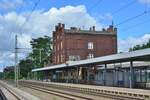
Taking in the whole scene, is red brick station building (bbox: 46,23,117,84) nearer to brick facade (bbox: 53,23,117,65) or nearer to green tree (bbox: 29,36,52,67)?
brick facade (bbox: 53,23,117,65)

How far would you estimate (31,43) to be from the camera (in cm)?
15038

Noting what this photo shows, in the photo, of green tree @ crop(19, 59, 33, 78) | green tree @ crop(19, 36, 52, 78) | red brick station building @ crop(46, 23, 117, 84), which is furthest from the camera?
green tree @ crop(19, 59, 33, 78)

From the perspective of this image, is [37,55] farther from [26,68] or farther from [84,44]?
[84,44]

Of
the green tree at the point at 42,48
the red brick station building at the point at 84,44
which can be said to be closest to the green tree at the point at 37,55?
the green tree at the point at 42,48

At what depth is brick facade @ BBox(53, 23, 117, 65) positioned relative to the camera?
329 feet

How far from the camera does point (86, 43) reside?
335 feet

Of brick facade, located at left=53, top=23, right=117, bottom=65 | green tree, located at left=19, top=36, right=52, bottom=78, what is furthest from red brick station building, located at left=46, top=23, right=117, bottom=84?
green tree, located at left=19, top=36, right=52, bottom=78

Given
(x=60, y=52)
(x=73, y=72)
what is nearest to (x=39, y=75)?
(x=60, y=52)

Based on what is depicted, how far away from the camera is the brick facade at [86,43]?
100 metres

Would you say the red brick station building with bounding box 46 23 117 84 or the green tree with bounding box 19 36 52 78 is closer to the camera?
the red brick station building with bounding box 46 23 117 84

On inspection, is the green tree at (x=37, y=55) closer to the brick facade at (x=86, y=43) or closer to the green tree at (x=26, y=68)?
the green tree at (x=26, y=68)

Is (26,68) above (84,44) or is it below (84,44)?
below

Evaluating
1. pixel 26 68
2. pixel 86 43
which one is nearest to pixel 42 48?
pixel 26 68

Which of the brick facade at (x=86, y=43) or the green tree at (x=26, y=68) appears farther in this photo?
the green tree at (x=26, y=68)
